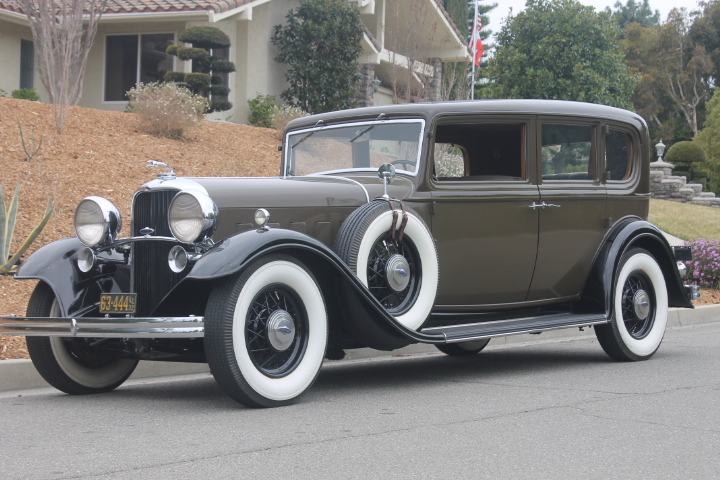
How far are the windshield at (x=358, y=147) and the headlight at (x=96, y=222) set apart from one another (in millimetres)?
1787

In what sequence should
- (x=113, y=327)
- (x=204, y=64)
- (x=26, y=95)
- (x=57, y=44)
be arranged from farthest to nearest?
(x=204, y=64), (x=26, y=95), (x=57, y=44), (x=113, y=327)

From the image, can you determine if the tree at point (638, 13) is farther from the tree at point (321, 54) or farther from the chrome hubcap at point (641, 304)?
the chrome hubcap at point (641, 304)

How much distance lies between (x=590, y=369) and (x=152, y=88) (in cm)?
1046

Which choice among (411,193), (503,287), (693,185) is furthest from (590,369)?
(693,185)

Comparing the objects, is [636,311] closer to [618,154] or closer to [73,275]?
[618,154]

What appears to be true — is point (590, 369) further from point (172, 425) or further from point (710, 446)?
point (172, 425)

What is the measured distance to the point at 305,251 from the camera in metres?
4.89

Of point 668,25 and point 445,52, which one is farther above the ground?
point 668,25

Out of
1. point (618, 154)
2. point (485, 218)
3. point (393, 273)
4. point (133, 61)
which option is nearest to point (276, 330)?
point (393, 273)

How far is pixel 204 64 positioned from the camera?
18.0 m

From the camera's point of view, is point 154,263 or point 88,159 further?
point 88,159

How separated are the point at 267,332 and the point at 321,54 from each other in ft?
52.3

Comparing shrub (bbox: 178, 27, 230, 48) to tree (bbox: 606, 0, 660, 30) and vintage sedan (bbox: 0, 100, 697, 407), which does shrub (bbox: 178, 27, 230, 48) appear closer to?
vintage sedan (bbox: 0, 100, 697, 407)

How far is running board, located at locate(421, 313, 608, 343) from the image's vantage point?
5641mm
